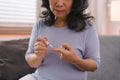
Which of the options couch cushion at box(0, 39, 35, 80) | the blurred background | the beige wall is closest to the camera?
couch cushion at box(0, 39, 35, 80)

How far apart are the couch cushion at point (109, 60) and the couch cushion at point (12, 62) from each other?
1.86ft

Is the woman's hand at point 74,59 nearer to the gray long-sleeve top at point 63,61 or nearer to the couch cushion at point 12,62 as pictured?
the gray long-sleeve top at point 63,61

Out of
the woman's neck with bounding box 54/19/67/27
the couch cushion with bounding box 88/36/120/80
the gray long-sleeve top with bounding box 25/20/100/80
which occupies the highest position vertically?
the woman's neck with bounding box 54/19/67/27

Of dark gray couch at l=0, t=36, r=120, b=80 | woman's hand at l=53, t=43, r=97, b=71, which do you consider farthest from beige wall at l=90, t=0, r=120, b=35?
woman's hand at l=53, t=43, r=97, b=71

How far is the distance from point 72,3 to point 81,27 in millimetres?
134

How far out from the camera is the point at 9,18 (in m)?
2.83

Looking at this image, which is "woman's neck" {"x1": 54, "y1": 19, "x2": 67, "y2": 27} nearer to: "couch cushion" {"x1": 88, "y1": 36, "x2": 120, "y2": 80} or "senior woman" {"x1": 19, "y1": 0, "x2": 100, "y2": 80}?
"senior woman" {"x1": 19, "y1": 0, "x2": 100, "y2": 80}

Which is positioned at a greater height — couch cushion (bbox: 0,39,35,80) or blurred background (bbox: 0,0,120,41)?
blurred background (bbox: 0,0,120,41)

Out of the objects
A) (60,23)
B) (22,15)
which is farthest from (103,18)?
(60,23)

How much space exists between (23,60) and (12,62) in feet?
0.26

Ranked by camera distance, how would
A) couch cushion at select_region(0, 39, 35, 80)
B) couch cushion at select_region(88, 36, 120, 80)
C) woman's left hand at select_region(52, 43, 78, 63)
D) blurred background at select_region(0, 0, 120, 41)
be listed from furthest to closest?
blurred background at select_region(0, 0, 120, 41)
couch cushion at select_region(88, 36, 120, 80)
couch cushion at select_region(0, 39, 35, 80)
woman's left hand at select_region(52, 43, 78, 63)

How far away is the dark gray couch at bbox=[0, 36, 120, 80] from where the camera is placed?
175cm

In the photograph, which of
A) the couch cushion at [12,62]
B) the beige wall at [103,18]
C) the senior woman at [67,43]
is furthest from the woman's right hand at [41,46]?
the beige wall at [103,18]

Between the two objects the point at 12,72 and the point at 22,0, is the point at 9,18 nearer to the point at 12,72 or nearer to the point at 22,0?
the point at 22,0
